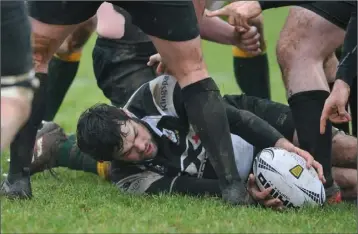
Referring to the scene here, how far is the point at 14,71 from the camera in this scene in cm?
316

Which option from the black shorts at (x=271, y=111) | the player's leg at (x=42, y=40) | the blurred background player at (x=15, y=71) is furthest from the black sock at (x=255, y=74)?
the blurred background player at (x=15, y=71)

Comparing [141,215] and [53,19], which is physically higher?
[53,19]

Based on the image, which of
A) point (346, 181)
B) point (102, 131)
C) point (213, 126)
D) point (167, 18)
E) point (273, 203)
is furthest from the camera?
point (346, 181)

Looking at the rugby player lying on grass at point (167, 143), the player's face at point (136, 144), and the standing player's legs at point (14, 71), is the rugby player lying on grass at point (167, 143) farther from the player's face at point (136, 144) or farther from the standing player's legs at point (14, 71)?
the standing player's legs at point (14, 71)

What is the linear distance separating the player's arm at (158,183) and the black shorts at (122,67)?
0.95 m

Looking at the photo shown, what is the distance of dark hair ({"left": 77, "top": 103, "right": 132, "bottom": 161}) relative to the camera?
463 centimetres

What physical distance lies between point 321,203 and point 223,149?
64 centimetres

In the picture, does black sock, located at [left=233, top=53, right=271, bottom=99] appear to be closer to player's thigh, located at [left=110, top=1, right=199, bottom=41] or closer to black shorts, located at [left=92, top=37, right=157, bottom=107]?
black shorts, located at [left=92, top=37, right=157, bottom=107]

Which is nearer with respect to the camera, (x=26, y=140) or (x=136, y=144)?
(x=26, y=140)

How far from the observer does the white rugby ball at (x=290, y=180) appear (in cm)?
446

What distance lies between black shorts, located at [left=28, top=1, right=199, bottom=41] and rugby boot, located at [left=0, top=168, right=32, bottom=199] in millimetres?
796

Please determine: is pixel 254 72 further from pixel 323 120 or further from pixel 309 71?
pixel 323 120

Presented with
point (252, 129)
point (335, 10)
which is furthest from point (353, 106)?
point (252, 129)

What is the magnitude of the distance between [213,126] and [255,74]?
2262 millimetres
